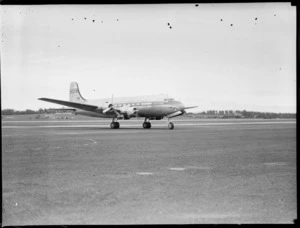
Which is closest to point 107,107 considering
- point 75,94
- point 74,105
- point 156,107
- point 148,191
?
point 74,105

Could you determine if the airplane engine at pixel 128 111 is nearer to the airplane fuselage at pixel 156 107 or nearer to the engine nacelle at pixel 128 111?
the engine nacelle at pixel 128 111

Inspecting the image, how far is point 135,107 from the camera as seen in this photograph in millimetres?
38781

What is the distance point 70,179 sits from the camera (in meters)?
8.59

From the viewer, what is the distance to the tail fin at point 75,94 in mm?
49531

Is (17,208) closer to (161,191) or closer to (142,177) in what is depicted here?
(161,191)

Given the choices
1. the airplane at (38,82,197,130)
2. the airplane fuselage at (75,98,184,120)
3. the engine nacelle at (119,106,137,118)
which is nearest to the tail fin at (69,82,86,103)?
the airplane at (38,82,197,130)

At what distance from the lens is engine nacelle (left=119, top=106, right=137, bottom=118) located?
38.8 m

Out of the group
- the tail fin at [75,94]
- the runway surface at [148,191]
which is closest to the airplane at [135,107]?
the tail fin at [75,94]

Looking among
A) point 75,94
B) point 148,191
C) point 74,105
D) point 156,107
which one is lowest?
point 148,191

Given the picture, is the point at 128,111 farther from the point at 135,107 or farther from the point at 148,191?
the point at 148,191

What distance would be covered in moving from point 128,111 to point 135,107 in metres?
0.99

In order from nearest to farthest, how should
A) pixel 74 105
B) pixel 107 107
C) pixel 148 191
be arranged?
pixel 148 191, pixel 74 105, pixel 107 107

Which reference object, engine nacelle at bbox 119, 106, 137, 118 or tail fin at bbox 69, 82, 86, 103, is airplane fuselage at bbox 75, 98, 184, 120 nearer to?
engine nacelle at bbox 119, 106, 137, 118

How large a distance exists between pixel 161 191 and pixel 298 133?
357cm
